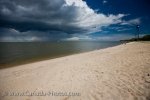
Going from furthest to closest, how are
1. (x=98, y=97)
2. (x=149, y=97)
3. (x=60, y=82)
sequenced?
1. (x=60, y=82)
2. (x=98, y=97)
3. (x=149, y=97)

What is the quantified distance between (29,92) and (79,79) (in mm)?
2483

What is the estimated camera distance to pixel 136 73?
6738 mm

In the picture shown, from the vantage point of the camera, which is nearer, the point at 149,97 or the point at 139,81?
the point at 149,97

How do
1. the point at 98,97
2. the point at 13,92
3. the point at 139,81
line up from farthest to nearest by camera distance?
1. the point at 13,92
2. the point at 139,81
3. the point at 98,97

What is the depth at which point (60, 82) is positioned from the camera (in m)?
6.55

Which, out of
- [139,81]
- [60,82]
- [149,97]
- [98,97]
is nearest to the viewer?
[149,97]

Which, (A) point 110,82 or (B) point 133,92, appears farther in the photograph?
(A) point 110,82

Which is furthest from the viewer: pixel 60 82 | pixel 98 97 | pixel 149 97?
pixel 60 82

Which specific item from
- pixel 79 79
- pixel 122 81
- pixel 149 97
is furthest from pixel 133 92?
pixel 79 79

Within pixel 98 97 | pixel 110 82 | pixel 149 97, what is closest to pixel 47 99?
pixel 98 97

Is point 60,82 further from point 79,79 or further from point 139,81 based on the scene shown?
point 139,81

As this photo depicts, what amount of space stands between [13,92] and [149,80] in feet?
A: 20.6

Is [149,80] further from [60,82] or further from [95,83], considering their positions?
[60,82]

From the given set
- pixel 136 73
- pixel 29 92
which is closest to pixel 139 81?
pixel 136 73
